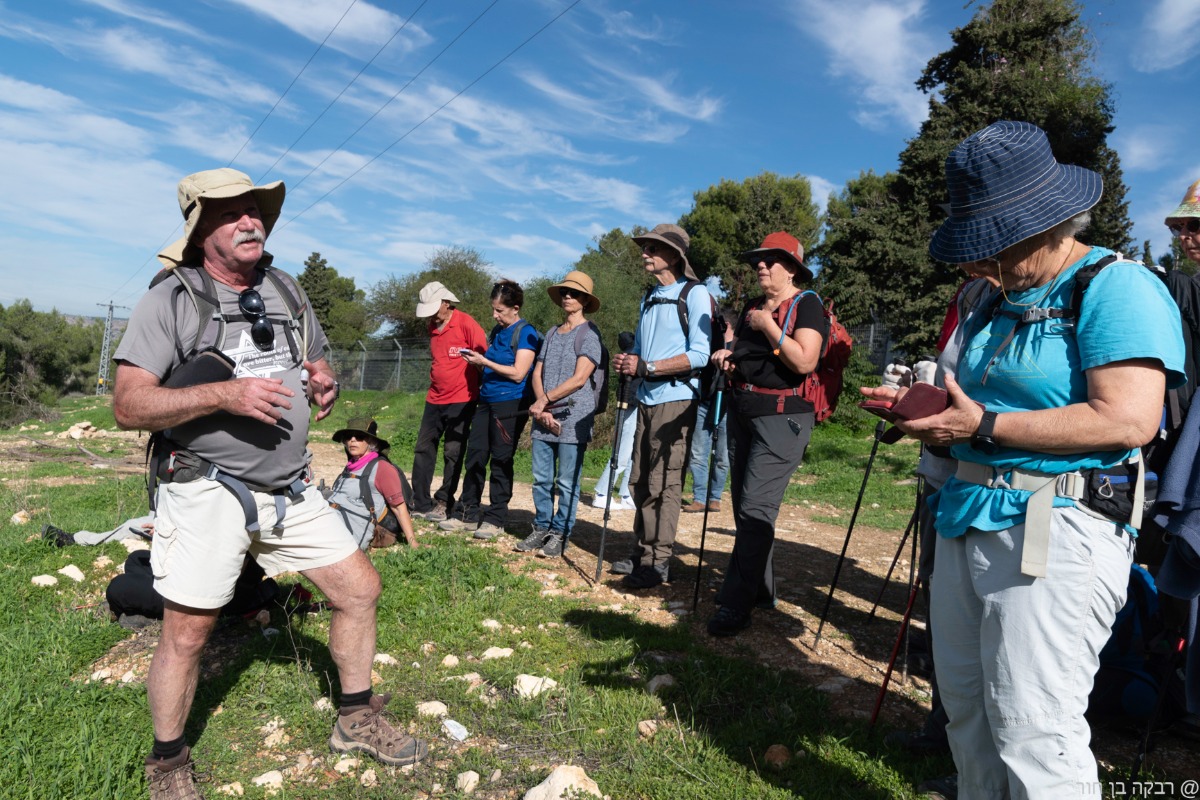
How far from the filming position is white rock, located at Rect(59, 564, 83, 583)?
5020 mm

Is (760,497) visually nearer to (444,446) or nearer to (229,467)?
(229,467)

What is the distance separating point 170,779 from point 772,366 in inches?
131

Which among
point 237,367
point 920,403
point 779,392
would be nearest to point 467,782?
point 237,367

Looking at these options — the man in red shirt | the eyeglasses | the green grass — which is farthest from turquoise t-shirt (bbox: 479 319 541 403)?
the eyeglasses

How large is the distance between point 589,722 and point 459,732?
20.8 inches

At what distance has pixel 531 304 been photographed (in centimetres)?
1964

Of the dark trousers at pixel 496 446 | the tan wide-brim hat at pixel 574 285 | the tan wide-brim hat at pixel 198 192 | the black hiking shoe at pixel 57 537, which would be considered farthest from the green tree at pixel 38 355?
the tan wide-brim hat at pixel 198 192

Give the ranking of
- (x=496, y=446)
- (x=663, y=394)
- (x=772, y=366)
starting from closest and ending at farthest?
(x=772, y=366), (x=663, y=394), (x=496, y=446)

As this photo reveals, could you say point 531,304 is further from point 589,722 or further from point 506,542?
point 589,722

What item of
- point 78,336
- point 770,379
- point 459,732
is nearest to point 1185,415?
point 770,379

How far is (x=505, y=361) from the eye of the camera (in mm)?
6789

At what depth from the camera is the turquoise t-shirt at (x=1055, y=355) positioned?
1811 mm

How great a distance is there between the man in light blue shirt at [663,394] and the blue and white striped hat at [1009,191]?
307 cm

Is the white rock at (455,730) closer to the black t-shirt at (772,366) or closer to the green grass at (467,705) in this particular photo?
the green grass at (467,705)
